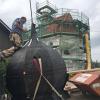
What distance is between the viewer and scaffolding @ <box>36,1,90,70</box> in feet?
135

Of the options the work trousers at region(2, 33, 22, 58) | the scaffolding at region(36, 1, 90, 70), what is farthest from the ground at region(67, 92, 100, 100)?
the scaffolding at region(36, 1, 90, 70)

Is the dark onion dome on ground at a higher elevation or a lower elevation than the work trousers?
lower

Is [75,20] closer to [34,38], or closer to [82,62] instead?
[82,62]

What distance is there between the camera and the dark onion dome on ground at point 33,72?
775 cm

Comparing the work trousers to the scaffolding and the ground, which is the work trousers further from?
the scaffolding

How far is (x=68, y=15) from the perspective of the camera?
4156 centimetres

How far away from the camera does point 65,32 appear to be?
144 ft

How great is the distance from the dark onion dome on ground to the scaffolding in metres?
32.3

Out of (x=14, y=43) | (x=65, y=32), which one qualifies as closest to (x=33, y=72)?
(x=14, y=43)

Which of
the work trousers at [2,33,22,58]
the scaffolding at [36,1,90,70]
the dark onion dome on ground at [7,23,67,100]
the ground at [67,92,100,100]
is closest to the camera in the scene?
the dark onion dome on ground at [7,23,67,100]

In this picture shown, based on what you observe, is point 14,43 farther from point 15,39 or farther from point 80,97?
point 80,97

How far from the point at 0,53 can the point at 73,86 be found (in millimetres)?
2909

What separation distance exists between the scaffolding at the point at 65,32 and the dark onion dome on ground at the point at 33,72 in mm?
32320

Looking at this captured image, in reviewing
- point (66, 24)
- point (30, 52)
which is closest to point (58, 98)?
point (30, 52)
